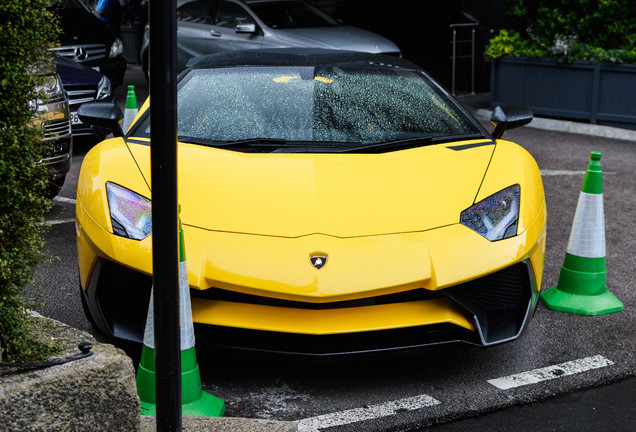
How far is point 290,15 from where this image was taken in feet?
44.0

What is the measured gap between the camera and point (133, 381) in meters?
2.87

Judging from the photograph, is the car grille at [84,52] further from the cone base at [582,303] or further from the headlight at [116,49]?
the cone base at [582,303]

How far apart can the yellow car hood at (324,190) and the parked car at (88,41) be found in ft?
24.2

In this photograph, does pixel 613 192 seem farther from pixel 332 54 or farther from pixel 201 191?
pixel 201 191

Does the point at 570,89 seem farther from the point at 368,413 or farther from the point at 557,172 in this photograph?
the point at 368,413

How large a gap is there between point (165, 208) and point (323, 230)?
1.41 m

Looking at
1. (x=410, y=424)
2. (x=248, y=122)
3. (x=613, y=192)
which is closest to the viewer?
(x=410, y=424)

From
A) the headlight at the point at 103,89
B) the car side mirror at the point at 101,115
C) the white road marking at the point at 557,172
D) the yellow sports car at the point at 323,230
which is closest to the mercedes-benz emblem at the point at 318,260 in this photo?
the yellow sports car at the point at 323,230

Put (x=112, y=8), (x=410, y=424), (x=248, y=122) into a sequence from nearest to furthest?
1. (x=410, y=424)
2. (x=248, y=122)
3. (x=112, y=8)

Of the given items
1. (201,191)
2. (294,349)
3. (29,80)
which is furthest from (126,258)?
(29,80)

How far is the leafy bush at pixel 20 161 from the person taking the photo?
2682 mm

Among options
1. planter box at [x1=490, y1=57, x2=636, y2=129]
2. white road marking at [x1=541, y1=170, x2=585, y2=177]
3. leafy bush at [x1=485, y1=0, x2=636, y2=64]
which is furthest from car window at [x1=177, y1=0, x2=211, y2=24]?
white road marking at [x1=541, y1=170, x2=585, y2=177]

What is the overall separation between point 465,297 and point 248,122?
5.36 feet

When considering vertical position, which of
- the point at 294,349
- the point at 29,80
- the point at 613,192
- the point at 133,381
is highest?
the point at 29,80
